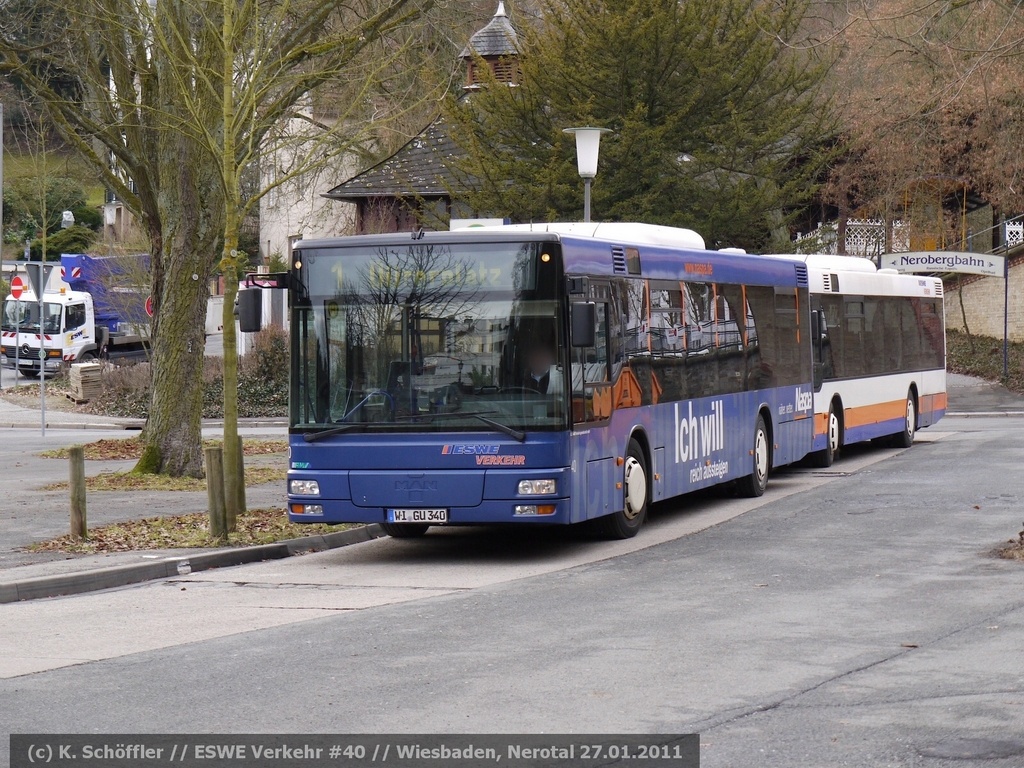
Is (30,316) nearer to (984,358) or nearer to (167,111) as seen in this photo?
(984,358)

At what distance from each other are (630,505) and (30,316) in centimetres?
4743

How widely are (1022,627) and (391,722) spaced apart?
14.4 feet

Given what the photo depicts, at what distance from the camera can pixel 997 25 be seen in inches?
1347

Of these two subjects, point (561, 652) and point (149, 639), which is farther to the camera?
point (149, 639)

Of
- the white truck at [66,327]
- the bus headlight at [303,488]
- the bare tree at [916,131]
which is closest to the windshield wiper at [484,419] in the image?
the bus headlight at [303,488]

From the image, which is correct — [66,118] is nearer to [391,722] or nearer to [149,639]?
[149,639]

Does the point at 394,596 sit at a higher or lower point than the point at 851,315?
lower

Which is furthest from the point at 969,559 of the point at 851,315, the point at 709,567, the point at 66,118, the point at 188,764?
the point at 66,118

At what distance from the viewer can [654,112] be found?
33594mm

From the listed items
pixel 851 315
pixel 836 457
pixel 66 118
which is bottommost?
pixel 836 457

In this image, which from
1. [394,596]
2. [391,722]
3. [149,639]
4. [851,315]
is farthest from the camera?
[851,315]

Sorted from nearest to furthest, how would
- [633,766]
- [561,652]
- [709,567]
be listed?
[633,766]
[561,652]
[709,567]

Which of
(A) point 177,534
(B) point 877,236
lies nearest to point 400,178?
(B) point 877,236

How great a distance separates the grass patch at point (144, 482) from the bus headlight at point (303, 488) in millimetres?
5982
